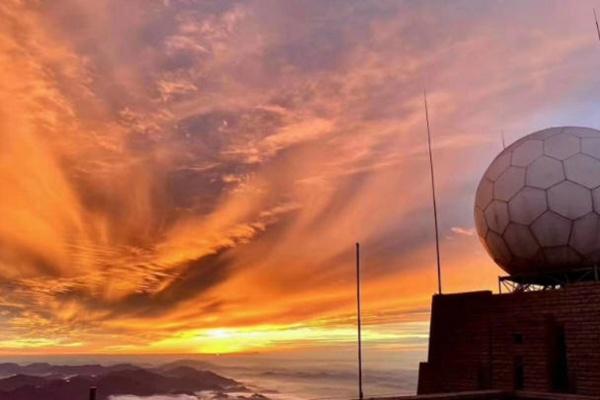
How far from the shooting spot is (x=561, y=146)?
642 inches

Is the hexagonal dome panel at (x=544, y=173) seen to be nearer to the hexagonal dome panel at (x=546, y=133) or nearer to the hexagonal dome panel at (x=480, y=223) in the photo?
the hexagonal dome panel at (x=546, y=133)

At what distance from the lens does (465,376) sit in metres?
16.0

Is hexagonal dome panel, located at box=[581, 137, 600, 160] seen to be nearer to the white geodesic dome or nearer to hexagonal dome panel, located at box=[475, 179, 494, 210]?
the white geodesic dome

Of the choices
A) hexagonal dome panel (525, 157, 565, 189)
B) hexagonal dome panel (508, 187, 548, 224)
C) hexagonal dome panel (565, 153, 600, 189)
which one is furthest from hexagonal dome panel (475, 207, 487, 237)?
hexagonal dome panel (565, 153, 600, 189)

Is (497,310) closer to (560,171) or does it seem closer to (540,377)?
(540,377)

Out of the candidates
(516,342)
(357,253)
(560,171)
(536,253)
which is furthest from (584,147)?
(357,253)

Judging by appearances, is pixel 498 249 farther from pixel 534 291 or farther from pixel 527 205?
pixel 534 291

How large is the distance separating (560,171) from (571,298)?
12.9ft

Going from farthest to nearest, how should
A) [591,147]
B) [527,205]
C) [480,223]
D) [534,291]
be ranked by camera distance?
[480,223]
[591,147]
[527,205]
[534,291]

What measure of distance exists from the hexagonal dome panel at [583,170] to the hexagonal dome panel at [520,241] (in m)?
2.06

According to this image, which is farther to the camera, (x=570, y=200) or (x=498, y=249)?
(x=498, y=249)

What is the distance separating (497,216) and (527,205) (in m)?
1.09

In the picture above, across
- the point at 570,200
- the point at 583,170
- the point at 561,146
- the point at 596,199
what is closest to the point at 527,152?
the point at 561,146

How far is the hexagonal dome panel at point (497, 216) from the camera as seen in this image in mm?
16500
